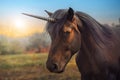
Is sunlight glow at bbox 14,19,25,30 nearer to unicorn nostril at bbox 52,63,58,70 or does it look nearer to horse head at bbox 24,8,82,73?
horse head at bbox 24,8,82,73

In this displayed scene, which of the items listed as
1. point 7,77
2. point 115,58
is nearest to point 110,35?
point 115,58

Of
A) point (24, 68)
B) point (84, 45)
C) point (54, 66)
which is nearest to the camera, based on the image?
point (54, 66)

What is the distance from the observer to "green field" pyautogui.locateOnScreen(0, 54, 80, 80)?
187 cm

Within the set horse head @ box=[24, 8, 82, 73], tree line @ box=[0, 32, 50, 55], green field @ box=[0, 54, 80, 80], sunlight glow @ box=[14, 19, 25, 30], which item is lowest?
green field @ box=[0, 54, 80, 80]

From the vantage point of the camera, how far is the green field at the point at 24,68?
1869 mm

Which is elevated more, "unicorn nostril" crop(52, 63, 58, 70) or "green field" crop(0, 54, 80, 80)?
"unicorn nostril" crop(52, 63, 58, 70)

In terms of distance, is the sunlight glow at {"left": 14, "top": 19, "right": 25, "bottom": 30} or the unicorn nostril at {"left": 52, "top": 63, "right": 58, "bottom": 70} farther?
the sunlight glow at {"left": 14, "top": 19, "right": 25, "bottom": 30}

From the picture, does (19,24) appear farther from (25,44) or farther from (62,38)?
(62,38)

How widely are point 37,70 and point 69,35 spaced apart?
2.44 ft

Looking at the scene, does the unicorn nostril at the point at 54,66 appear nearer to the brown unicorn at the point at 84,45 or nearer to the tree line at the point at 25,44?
the brown unicorn at the point at 84,45

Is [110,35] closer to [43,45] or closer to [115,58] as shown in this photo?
[115,58]

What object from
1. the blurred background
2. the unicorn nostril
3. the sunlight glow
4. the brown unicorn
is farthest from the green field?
the unicorn nostril

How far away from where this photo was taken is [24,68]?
1897 millimetres

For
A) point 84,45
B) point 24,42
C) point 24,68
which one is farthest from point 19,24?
point 84,45
